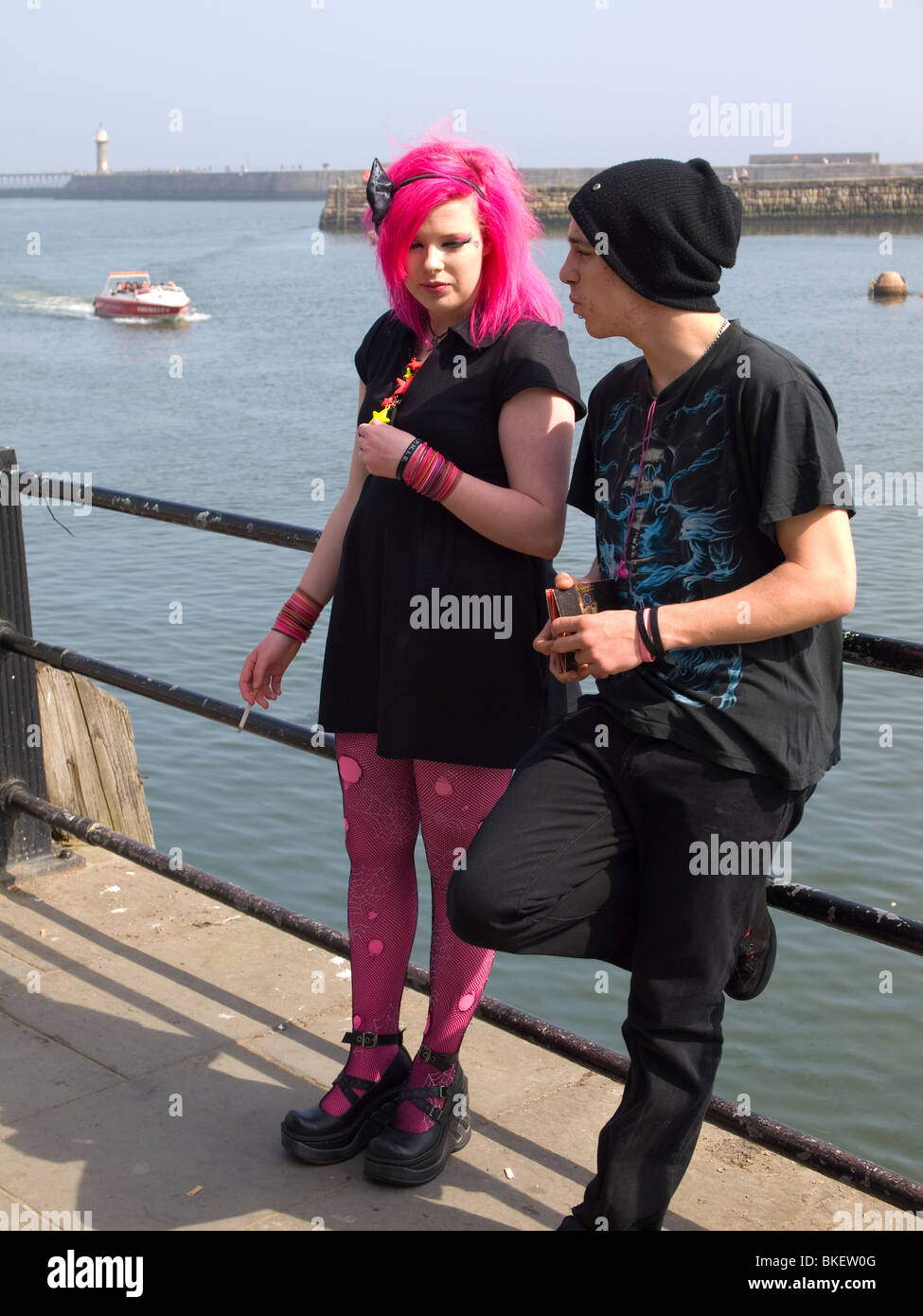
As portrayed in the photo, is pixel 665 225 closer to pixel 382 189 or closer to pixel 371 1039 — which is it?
pixel 382 189

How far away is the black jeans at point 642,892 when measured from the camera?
70.3 inches

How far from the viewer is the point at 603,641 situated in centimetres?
178

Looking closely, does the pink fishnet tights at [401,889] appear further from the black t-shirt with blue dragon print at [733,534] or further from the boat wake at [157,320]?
the boat wake at [157,320]

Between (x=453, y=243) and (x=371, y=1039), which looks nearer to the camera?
(x=453, y=243)

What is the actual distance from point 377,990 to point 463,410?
95 centimetres

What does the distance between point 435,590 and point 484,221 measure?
1.83 ft

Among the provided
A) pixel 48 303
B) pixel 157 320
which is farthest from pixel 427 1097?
pixel 48 303

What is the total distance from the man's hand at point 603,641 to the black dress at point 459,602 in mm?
393

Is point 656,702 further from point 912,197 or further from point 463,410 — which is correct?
point 912,197

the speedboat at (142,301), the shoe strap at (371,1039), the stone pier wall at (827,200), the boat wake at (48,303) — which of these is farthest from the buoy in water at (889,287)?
the shoe strap at (371,1039)

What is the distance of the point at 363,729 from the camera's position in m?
2.35

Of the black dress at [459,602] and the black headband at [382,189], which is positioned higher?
the black headband at [382,189]

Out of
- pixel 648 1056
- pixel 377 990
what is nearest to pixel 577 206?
pixel 648 1056

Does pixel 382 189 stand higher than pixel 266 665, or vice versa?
pixel 382 189
